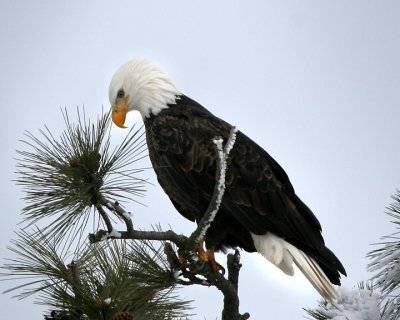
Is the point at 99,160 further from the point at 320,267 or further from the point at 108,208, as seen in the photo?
the point at 320,267

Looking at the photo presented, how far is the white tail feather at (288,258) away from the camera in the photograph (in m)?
3.84

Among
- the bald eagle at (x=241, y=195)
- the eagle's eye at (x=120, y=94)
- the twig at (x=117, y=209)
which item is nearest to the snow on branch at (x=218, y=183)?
the twig at (x=117, y=209)

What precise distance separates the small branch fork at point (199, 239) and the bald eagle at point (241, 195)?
49 centimetres

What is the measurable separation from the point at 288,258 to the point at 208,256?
1.50 ft

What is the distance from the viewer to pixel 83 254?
277 centimetres

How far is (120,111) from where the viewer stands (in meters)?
4.44

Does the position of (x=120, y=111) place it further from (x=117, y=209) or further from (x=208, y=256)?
(x=117, y=209)

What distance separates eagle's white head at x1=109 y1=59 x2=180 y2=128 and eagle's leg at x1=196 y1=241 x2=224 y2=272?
0.99 metres

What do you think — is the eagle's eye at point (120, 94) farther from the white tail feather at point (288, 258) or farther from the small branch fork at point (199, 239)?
the small branch fork at point (199, 239)

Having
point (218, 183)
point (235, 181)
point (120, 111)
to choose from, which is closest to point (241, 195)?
point (235, 181)

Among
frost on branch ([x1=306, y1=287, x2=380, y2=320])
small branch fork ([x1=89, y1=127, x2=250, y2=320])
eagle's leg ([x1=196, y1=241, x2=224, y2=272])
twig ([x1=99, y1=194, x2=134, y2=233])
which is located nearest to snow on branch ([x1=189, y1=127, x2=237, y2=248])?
small branch fork ([x1=89, y1=127, x2=250, y2=320])

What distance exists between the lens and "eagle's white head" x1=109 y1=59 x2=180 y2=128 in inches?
175

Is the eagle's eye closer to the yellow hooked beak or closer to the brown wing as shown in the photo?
the yellow hooked beak

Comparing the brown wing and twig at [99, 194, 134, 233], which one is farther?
the brown wing
